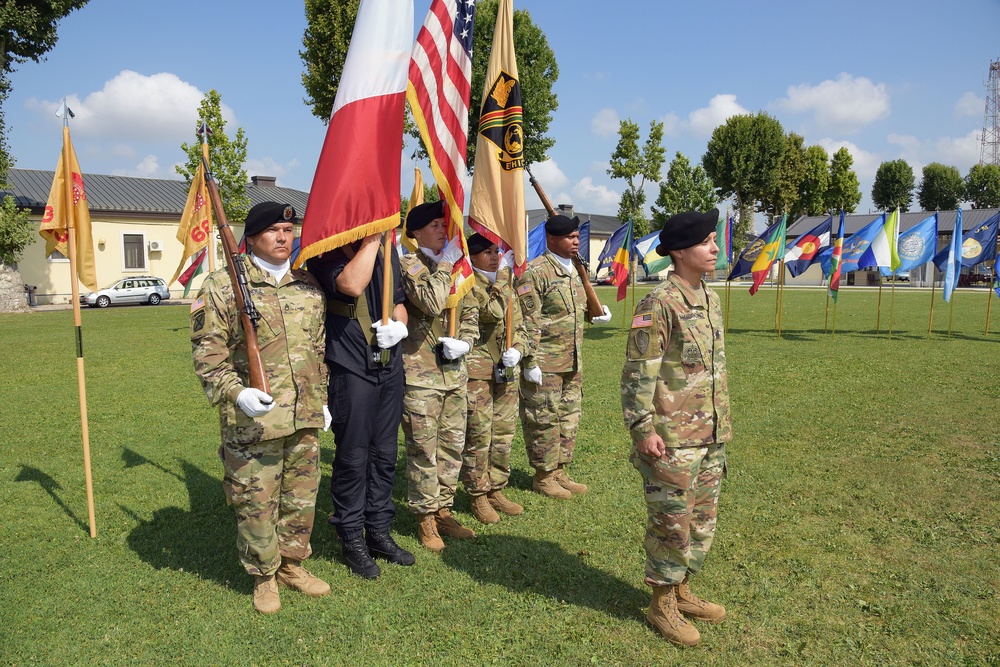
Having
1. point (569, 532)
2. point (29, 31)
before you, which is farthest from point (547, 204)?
point (29, 31)

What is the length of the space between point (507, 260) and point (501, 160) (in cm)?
83

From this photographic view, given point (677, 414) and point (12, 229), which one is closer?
point (677, 414)

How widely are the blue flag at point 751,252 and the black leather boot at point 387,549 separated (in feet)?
47.2

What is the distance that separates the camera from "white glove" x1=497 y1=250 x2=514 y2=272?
569 cm

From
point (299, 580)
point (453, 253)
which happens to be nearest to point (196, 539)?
point (299, 580)

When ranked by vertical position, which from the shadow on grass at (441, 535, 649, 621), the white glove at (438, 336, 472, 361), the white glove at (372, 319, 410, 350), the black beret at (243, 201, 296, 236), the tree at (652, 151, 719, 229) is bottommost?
the shadow on grass at (441, 535, 649, 621)

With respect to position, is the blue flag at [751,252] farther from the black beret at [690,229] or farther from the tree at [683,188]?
the tree at [683,188]

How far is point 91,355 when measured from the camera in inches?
601

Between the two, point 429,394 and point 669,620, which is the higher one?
point 429,394

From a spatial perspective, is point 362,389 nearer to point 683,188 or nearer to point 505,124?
point 505,124

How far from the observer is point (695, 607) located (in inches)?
157

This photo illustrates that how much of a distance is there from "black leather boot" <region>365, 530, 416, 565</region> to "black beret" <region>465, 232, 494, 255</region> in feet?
7.61

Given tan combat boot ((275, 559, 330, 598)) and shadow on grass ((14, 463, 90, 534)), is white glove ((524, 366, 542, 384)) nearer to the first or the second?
tan combat boot ((275, 559, 330, 598))

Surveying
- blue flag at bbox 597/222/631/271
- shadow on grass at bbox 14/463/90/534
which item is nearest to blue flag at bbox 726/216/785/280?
blue flag at bbox 597/222/631/271
